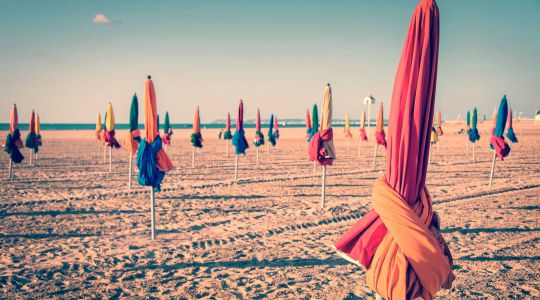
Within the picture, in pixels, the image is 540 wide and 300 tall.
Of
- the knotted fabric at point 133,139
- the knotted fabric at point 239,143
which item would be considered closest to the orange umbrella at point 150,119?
the knotted fabric at point 133,139

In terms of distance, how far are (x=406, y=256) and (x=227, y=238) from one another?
5726mm

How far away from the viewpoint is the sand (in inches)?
207

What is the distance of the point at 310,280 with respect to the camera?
17.9 ft

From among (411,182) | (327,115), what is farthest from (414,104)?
(327,115)

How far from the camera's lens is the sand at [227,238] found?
5.25 m

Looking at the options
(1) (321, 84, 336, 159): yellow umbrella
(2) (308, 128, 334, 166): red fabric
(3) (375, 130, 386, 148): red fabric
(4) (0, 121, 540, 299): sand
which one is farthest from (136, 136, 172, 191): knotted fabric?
(3) (375, 130, 386, 148): red fabric

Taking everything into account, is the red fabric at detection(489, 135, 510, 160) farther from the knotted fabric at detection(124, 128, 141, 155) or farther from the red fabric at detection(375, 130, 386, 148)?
the knotted fabric at detection(124, 128, 141, 155)

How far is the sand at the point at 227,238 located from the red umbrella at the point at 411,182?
10.1ft

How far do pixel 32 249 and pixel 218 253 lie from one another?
361cm

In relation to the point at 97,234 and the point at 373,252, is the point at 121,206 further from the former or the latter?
the point at 373,252

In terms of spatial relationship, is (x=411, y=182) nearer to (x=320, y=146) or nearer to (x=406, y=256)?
(x=406, y=256)

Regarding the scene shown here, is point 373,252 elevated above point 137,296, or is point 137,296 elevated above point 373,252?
point 373,252

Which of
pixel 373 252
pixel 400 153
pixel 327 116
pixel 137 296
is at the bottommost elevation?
pixel 137 296

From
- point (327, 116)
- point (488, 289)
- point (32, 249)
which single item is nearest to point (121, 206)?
point (32, 249)
